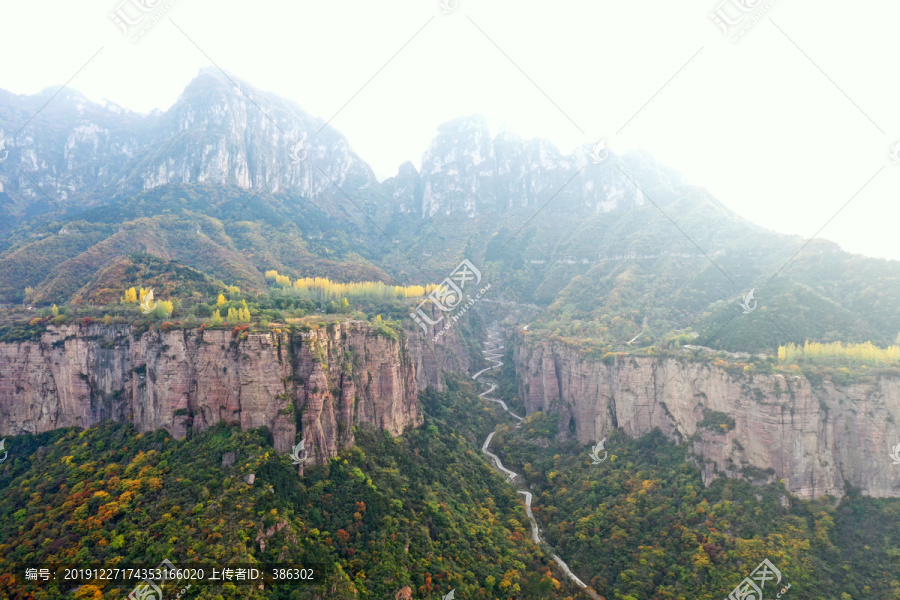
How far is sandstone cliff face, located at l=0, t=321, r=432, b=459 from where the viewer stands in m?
39.5

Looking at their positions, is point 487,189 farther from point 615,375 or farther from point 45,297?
point 45,297

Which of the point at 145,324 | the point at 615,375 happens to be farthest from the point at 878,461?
the point at 145,324

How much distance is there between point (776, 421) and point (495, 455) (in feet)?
131

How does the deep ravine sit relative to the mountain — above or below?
below

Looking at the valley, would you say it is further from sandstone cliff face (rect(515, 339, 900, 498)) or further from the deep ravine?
the deep ravine

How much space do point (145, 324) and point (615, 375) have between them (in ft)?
198

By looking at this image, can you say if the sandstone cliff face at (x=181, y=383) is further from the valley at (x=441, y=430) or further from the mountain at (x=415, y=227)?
the mountain at (x=415, y=227)

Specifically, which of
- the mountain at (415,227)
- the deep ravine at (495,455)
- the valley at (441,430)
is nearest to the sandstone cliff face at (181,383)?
the valley at (441,430)

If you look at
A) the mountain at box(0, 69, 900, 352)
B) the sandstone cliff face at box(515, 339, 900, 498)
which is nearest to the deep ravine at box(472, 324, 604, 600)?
the mountain at box(0, 69, 900, 352)

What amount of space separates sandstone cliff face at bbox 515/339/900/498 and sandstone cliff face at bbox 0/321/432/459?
41.4m

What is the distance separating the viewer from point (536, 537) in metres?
51.3

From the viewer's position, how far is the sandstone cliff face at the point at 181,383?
39.5 meters

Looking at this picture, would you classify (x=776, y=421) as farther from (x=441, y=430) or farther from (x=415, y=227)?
(x=415, y=227)

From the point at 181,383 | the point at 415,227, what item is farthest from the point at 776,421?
the point at 415,227
